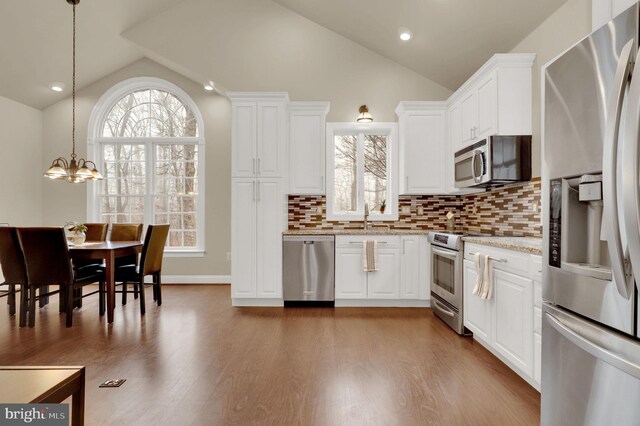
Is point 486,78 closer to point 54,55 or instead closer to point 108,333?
point 108,333

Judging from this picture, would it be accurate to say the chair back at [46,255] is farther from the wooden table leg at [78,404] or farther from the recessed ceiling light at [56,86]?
the recessed ceiling light at [56,86]

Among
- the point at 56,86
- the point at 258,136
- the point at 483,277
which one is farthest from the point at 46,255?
the point at 483,277

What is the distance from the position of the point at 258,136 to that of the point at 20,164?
3.79 m

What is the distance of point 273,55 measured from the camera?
5.05 metres

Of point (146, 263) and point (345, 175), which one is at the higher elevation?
point (345, 175)

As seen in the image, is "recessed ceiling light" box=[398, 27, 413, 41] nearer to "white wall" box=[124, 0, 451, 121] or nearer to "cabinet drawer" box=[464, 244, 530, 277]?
"white wall" box=[124, 0, 451, 121]

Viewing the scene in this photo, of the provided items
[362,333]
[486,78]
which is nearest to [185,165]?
[362,333]

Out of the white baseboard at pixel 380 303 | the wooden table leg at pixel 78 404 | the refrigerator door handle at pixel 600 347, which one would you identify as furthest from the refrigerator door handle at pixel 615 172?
the white baseboard at pixel 380 303

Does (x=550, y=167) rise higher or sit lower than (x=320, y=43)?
lower

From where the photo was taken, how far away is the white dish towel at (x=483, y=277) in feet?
8.97

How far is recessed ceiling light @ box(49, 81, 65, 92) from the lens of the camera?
17.1 feet

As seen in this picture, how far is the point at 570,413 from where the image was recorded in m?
1.26

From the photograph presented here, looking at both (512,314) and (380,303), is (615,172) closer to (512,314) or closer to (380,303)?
(512,314)

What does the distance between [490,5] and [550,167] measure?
98.6 inches
